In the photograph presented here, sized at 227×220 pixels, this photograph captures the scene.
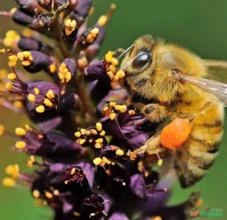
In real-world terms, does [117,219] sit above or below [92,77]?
below

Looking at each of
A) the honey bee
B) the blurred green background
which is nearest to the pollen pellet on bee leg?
the honey bee

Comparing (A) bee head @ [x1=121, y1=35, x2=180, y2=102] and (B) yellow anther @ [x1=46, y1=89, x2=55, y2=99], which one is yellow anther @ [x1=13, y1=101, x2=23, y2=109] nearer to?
(B) yellow anther @ [x1=46, y1=89, x2=55, y2=99]

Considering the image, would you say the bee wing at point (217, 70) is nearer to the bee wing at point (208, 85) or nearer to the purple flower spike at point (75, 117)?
the bee wing at point (208, 85)

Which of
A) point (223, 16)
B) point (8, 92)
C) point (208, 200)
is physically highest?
point (8, 92)

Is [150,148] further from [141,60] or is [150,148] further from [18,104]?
[18,104]

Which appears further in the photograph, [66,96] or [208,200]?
[208,200]

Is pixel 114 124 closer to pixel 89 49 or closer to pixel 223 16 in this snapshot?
pixel 89 49

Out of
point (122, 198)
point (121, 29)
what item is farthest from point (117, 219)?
point (121, 29)

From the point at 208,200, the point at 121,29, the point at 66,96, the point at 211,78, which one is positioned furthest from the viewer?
the point at 121,29
